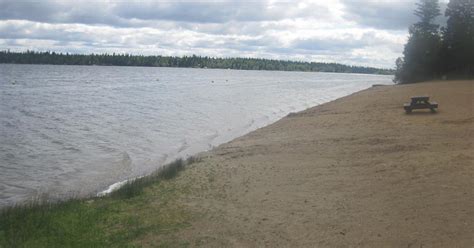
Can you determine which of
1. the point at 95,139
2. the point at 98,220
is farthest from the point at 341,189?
the point at 95,139

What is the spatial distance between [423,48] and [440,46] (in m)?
1.85

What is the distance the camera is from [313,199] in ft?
34.4

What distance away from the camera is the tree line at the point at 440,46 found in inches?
2024

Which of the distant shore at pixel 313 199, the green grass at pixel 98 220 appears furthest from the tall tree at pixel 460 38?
the green grass at pixel 98 220

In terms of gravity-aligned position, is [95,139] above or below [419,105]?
below

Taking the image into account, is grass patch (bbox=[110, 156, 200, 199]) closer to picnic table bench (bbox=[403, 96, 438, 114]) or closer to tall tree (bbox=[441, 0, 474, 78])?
picnic table bench (bbox=[403, 96, 438, 114])

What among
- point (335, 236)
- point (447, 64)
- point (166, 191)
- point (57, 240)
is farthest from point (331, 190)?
point (447, 64)

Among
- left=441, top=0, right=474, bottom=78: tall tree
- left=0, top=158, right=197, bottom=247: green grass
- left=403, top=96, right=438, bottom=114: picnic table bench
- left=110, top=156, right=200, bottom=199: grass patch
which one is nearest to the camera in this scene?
left=0, top=158, right=197, bottom=247: green grass

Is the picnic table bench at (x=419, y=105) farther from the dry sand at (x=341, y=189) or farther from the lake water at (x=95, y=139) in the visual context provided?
the lake water at (x=95, y=139)

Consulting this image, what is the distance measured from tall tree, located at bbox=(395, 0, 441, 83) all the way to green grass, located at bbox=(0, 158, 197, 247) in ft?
162

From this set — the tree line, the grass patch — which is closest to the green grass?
the grass patch

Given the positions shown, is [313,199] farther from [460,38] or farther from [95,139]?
[460,38]

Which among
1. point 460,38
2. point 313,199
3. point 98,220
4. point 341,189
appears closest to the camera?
point 98,220

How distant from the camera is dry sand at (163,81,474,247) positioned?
27.0ft
